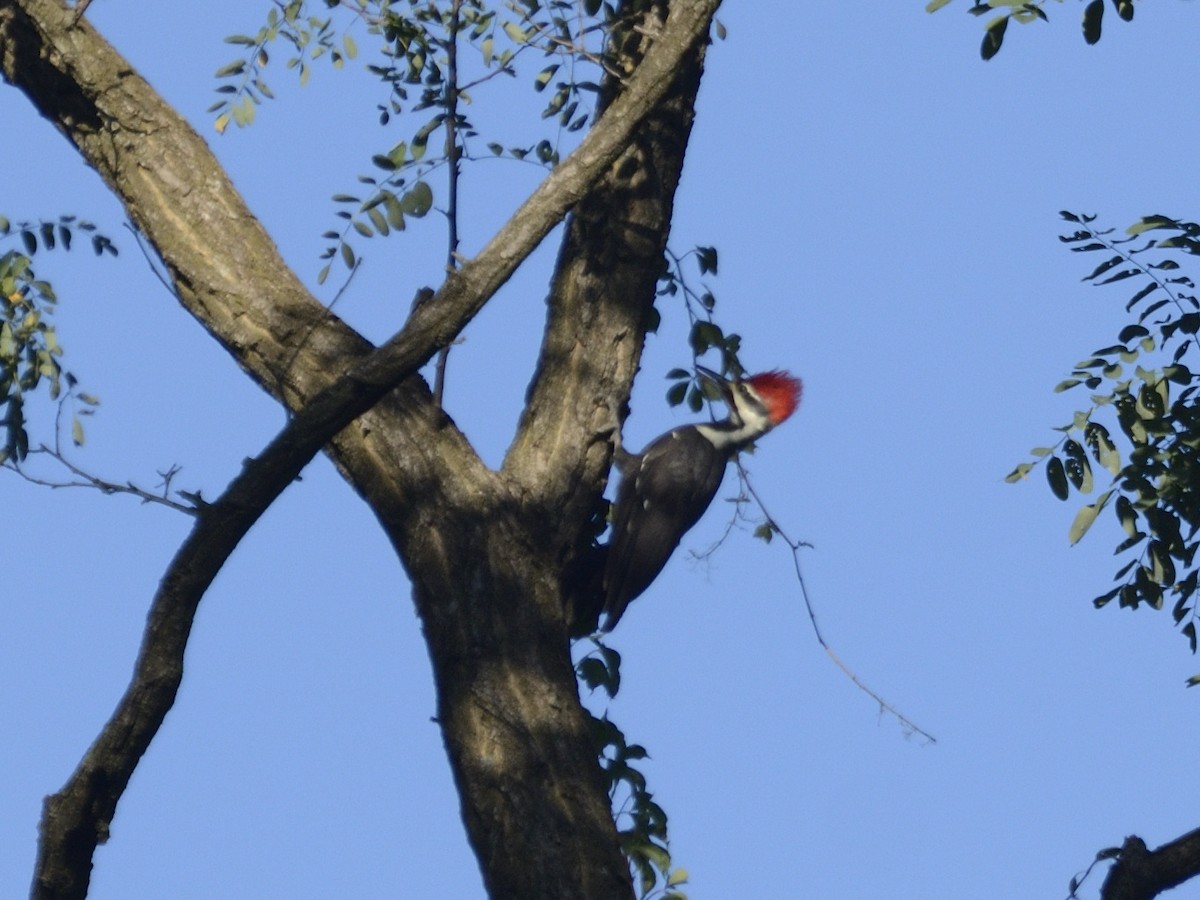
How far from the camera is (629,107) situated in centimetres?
344

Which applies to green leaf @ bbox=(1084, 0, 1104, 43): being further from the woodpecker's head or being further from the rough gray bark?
the woodpecker's head

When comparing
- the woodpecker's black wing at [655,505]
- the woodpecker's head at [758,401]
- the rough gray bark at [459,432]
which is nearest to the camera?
the rough gray bark at [459,432]

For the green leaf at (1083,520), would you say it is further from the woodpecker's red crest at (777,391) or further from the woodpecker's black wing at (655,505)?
the woodpecker's red crest at (777,391)

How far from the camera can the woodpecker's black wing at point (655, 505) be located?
5164 millimetres

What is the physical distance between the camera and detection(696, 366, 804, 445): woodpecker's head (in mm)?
6445

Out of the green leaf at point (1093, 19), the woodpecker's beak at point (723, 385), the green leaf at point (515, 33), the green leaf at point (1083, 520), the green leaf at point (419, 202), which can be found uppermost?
the woodpecker's beak at point (723, 385)

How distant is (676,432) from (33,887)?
11.6ft

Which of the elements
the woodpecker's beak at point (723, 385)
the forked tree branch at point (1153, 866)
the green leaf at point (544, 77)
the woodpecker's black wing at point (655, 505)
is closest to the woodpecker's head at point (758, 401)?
the woodpecker's beak at point (723, 385)

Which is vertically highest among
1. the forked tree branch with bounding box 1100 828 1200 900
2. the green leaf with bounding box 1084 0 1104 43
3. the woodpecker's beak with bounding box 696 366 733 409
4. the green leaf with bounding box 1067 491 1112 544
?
the woodpecker's beak with bounding box 696 366 733 409

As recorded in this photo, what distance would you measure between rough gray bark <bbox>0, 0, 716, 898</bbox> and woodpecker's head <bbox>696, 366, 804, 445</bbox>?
233cm

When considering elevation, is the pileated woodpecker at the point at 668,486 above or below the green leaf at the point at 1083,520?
above

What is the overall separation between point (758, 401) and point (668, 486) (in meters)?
1.07

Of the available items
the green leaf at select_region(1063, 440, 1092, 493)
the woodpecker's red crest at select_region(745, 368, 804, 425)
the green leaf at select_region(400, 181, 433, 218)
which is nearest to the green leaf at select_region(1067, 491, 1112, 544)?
the green leaf at select_region(1063, 440, 1092, 493)

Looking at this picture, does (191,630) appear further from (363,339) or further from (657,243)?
(657,243)
